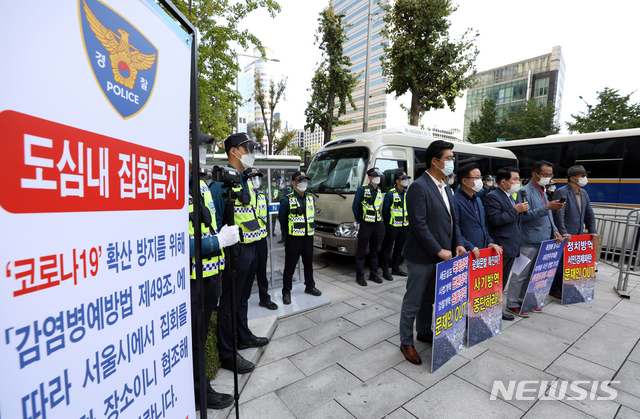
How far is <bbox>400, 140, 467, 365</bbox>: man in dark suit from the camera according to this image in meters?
2.88

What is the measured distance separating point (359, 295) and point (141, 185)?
14.3 feet

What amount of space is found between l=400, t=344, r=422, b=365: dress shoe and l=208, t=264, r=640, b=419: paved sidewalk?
5 centimetres

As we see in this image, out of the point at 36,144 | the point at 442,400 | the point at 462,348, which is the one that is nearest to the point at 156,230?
the point at 36,144

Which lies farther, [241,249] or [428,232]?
[241,249]

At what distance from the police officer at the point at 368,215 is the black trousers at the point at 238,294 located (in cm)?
265

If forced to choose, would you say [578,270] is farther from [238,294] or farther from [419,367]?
[238,294]

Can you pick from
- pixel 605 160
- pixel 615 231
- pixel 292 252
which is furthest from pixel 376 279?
pixel 605 160

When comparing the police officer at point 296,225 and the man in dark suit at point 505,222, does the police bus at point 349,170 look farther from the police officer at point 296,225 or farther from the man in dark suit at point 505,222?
the man in dark suit at point 505,222

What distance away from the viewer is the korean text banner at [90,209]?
0.60m

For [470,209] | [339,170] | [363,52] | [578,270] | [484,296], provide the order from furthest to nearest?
[363,52] → [339,170] → [578,270] → [470,209] → [484,296]

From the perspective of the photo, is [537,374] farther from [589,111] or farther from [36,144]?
[589,111]

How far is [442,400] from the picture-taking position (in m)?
2.50

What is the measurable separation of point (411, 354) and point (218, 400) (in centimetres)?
182

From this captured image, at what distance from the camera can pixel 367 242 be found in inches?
215
